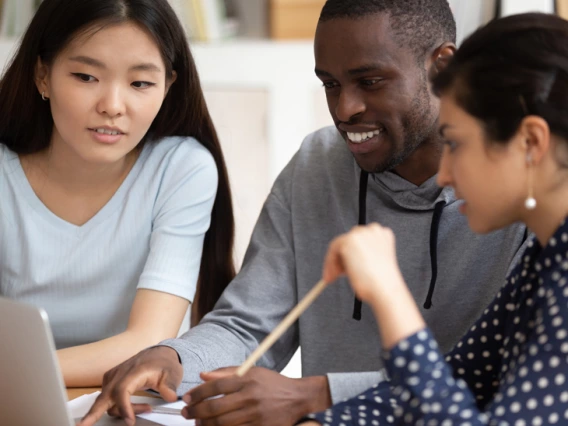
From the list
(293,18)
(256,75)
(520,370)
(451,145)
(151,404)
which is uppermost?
(293,18)

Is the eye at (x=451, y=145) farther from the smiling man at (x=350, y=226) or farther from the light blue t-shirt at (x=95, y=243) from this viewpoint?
the light blue t-shirt at (x=95, y=243)

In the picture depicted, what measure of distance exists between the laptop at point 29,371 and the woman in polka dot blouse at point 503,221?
287 mm

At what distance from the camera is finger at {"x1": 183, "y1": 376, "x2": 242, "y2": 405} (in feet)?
3.36

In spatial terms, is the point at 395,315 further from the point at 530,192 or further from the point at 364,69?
the point at 364,69

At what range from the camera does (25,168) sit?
162cm

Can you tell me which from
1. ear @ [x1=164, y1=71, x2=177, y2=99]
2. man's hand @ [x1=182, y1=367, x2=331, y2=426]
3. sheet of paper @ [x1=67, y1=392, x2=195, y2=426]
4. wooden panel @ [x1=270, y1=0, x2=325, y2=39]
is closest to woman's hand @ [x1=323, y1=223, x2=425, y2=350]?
man's hand @ [x1=182, y1=367, x2=331, y2=426]

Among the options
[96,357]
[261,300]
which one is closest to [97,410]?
[96,357]

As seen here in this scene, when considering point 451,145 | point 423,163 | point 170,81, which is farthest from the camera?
point 170,81

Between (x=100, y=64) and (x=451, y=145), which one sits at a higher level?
(x=100, y=64)

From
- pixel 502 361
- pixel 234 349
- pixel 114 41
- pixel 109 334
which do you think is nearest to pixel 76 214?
pixel 109 334

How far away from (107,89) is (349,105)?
0.44 metres

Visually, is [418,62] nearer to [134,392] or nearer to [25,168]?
[134,392]

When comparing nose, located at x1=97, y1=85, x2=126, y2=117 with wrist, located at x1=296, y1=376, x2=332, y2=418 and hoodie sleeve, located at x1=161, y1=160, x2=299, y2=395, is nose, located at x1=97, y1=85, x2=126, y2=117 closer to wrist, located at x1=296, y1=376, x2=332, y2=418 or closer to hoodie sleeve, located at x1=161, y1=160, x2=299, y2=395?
hoodie sleeve, located at x1=161, y1=160, x2=299, y2=395

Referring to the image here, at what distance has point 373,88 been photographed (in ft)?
4.16
